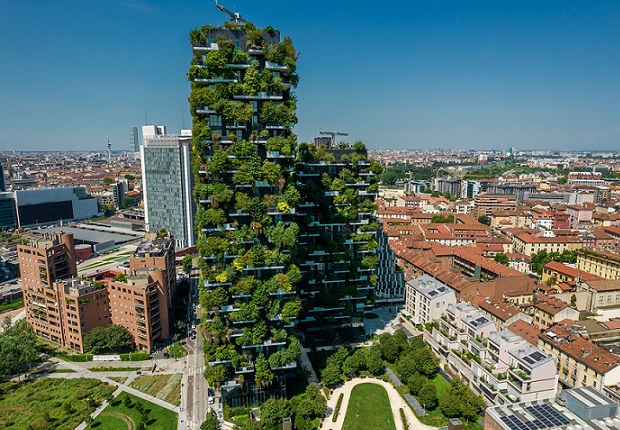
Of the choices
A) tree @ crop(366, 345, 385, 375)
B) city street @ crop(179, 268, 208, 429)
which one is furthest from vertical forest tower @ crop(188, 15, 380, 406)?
tree @ crop(366, 345, 385, 375)

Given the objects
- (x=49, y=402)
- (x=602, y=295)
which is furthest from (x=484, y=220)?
(x=49, y=402)

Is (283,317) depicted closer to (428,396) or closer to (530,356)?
(428,396)

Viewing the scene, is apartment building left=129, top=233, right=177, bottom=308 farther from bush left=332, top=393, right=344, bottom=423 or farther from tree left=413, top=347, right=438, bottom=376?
tree left=413, top=347, right=438, bottom=376

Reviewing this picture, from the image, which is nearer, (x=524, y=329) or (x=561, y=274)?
(x=524, y=329)

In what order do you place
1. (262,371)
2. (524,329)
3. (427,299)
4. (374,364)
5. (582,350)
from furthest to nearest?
1. (427,299)
2. (524,329)
3. (374,364)
4. (582,350)
5. (262,371)

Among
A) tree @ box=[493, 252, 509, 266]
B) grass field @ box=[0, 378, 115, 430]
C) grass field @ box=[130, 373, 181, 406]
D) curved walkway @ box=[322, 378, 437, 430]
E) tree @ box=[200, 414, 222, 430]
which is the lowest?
grass field @ box=[0, 378, 115, 430]

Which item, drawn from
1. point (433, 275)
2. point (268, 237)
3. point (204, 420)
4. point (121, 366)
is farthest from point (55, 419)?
point (433, 275)

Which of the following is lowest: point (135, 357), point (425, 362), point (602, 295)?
point (135, 357)
